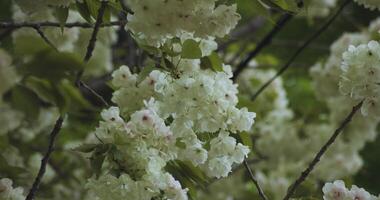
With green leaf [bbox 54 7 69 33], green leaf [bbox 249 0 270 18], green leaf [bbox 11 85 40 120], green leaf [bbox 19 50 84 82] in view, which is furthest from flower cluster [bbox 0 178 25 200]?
green leaf [bbox 249 0 270 18]

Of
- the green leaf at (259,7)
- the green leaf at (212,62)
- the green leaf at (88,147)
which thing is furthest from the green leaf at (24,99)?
the green leaf at (259,7)

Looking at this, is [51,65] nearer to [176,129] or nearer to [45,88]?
[45,88]

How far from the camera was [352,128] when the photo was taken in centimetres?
381

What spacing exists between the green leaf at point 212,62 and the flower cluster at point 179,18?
0.77ft

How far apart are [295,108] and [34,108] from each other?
2.68 meters

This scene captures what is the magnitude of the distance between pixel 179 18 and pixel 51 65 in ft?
1.30

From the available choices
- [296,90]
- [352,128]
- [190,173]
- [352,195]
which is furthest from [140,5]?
[296,90]

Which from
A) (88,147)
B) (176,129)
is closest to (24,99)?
(88,147)

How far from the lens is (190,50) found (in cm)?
178

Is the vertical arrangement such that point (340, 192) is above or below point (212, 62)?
below

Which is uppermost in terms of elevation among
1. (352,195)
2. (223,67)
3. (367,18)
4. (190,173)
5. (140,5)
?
(140,5)

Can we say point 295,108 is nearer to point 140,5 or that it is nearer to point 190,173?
point 190,173

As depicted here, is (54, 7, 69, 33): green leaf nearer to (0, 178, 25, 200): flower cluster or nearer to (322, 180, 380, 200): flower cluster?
(0, 178, 25, 200): flower cluster

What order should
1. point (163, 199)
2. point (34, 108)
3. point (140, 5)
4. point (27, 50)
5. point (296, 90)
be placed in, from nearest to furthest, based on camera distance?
1. point (27, 50)
2. point (140, 5)
3. point (163, 199)
4. point (34, 108)
5. point (296, 90)
